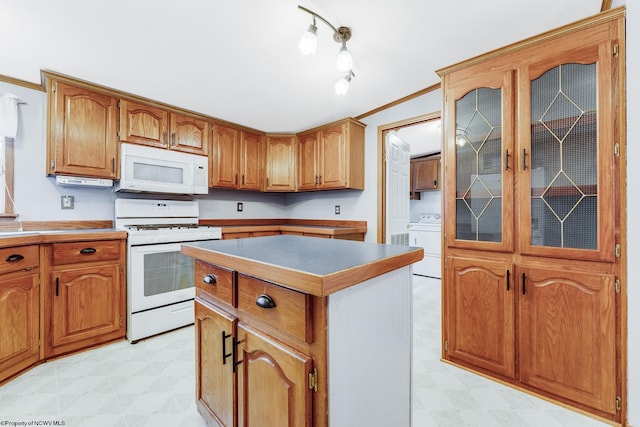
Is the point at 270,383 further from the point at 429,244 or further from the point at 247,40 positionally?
the point at 429,244

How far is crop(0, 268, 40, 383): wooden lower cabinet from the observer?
1.71 m

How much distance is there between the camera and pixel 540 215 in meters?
1.63

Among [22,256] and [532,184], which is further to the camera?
[22,256]

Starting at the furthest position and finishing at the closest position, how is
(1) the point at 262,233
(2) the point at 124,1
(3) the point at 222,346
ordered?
(1) the point at 262,233 < (2) the point at 124,1 < (3) the point at 222,346

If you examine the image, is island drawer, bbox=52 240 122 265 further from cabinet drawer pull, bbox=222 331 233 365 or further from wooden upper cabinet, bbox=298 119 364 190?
wooden upper cabinet, bbox=298 119 364 190

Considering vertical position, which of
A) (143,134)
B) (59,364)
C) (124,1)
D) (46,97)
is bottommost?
(59,364)

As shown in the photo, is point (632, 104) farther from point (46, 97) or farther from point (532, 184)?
point (46, 97)

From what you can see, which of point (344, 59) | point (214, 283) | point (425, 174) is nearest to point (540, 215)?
point (344, 59)

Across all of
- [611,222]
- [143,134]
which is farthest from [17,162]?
[611,222]

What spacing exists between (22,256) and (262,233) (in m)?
2.13

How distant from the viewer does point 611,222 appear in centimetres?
139

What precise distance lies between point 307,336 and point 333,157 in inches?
110

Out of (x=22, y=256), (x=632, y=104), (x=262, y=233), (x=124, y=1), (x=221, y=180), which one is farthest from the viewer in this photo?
(x=262, y=233)

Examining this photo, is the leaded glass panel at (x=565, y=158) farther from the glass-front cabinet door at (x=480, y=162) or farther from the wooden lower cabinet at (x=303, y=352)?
the wooden lower cabinet at (x=303, y=352)
